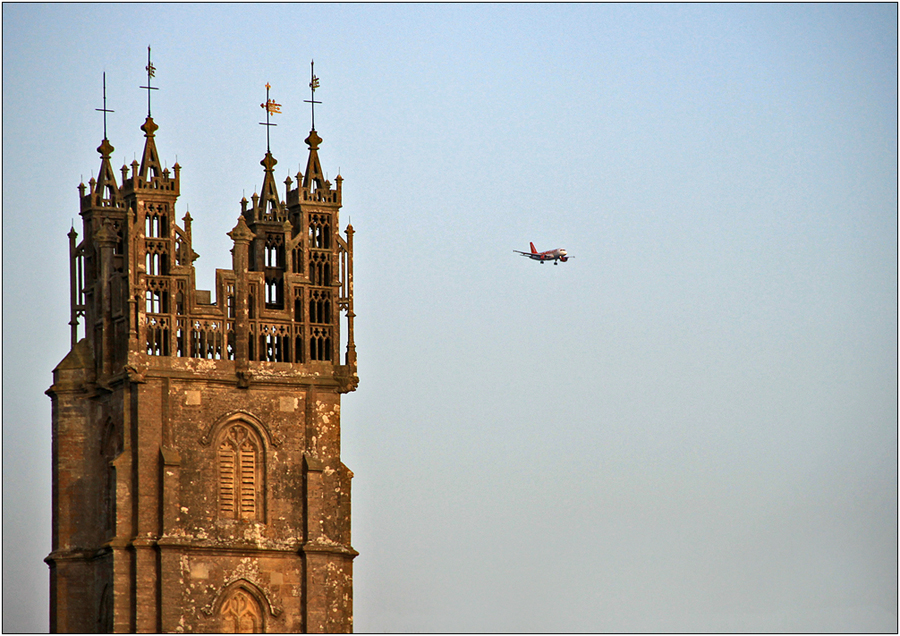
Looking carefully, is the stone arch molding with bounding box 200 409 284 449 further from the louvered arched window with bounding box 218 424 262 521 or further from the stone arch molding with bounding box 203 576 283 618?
the stone arch molding with bounding box 203 576 283 618

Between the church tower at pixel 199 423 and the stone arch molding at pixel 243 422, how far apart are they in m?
0.06

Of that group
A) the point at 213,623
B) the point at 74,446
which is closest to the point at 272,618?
the point at 213,623

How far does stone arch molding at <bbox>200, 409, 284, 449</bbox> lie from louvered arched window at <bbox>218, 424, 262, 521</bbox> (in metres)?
0.24

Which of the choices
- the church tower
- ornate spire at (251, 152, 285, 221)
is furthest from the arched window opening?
ornate spire at (251, 152, 285, 221)

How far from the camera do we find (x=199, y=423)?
131125 mm

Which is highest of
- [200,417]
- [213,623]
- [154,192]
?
[154,192]

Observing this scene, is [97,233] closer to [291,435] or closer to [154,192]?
[154,192]

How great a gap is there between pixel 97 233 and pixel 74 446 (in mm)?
8462

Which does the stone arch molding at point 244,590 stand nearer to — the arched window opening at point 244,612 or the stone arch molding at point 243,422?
the arched window opening at point 244,612

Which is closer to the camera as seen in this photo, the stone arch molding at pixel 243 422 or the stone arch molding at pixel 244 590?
the stone arch molding at pixel 244 590

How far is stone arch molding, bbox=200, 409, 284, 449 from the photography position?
5162 inches

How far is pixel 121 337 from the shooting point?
132 meters

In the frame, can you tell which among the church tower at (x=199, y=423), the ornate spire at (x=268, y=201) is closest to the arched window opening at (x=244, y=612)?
the church tower at (x=199, y=423)

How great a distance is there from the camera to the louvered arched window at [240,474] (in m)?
131
